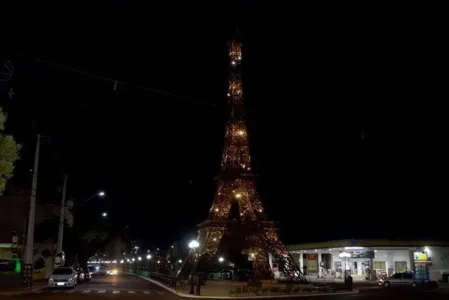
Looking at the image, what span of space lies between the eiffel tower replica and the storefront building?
6429 mm

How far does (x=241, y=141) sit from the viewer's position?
60.3m

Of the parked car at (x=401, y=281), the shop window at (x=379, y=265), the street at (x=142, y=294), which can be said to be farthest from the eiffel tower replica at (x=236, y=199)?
the street at (x=142, y=294)

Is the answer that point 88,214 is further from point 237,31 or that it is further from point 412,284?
point 412,284

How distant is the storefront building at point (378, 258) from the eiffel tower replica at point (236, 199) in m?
6.43

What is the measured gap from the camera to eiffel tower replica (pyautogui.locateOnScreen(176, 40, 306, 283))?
186 ft

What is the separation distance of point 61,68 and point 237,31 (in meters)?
39.2

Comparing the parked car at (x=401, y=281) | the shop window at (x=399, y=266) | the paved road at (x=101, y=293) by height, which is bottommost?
the paved road at (x=101, y=293)

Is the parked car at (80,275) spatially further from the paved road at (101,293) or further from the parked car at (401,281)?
the parked car at (401,281)

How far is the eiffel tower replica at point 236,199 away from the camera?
2232 inches

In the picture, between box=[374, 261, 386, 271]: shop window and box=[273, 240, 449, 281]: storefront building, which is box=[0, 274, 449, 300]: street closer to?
box=[273, 240, 449, 281]: storefront building

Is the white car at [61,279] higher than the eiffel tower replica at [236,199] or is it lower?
lower

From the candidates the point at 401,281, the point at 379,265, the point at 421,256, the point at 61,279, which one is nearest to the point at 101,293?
the point at 61,279

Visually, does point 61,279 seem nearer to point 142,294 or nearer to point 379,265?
point 142,294

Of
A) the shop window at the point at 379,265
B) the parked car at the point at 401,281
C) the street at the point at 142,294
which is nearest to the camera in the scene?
the street at the point at 142,294
